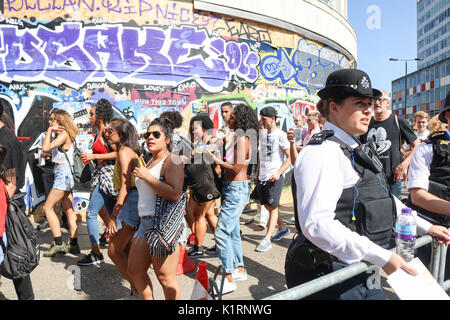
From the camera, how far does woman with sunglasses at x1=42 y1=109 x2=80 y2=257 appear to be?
509 cm

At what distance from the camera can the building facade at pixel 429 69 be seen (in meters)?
49.8

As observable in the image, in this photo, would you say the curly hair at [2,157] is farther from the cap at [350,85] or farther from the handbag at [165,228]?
the cap at [350,85]

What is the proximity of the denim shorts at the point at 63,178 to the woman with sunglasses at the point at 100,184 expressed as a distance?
511 millimetres

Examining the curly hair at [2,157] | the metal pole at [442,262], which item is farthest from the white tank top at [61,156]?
the metal pole at [442,262]

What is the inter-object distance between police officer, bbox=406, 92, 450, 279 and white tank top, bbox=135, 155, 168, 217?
7.28ft

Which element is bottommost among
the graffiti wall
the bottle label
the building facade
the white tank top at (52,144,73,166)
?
the bottle label

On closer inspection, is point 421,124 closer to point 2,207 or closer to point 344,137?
point 344,137

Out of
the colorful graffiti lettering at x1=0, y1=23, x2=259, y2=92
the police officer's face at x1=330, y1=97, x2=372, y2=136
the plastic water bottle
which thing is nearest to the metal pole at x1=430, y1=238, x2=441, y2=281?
the plastic water bottle

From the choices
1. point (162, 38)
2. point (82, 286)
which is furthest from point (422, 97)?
point (82, 286)

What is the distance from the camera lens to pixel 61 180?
5.29 m

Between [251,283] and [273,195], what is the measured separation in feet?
5.41

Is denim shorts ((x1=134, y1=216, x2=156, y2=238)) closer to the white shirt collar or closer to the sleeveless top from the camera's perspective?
the sleeveless top

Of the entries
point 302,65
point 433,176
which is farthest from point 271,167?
point 302,65

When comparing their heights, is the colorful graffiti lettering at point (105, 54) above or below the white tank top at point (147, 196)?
above
